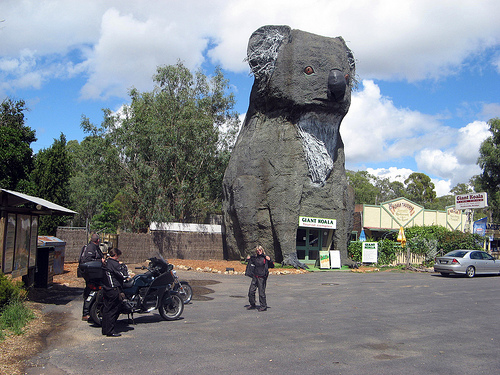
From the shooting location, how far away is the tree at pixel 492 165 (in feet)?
138

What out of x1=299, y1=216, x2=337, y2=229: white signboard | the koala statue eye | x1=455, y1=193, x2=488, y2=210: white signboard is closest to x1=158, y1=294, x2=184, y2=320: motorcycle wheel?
x1=299, y1=216, x2=337, y2=229: white signboard

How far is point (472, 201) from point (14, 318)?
103 ft

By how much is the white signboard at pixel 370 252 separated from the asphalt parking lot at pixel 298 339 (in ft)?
36.8

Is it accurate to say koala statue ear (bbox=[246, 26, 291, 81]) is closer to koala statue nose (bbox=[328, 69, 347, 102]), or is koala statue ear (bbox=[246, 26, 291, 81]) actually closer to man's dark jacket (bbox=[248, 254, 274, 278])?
koala statue nose (bbox=[328, 69, 347, 102])

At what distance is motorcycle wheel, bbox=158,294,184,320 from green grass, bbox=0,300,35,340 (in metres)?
2.52

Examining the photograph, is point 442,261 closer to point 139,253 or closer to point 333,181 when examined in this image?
point 333,181

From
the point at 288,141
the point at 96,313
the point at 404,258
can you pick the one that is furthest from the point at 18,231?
the point at 404,258

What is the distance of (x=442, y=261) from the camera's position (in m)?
19.5

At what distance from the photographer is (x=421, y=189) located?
72938 mm

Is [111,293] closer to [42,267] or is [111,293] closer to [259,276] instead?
[259,276]

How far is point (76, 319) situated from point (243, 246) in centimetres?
1371

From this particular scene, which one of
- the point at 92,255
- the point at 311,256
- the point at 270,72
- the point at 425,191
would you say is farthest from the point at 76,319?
the point at 425,191

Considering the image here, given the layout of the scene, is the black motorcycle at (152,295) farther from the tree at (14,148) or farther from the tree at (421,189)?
the tree at (421,189)

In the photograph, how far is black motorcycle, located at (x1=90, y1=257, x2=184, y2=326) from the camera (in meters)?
8.41
